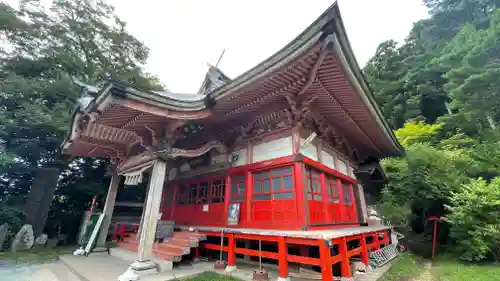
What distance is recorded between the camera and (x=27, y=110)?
10461mm

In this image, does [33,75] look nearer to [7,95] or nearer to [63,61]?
[63,61]

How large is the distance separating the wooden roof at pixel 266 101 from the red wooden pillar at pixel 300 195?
1.55 meters

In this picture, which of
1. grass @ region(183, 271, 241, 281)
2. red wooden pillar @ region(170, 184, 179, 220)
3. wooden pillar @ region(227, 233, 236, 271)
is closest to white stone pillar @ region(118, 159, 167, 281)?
grass @ region(183, 271, 241, 281)

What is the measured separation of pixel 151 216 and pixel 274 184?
3.23 meters

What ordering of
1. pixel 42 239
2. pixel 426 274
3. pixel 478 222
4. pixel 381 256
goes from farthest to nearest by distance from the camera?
pixel 42 239, pixel 478 222, pixel 381 256, pixel 426 274

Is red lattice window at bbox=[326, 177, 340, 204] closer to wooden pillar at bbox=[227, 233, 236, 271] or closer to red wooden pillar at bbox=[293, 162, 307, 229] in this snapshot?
red wooden pillar at bbox=[293, 162, 307, 229]

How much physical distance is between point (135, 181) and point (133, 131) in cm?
148

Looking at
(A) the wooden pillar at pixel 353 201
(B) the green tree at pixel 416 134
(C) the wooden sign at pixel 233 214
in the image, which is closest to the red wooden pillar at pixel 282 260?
(C) the wooden sign at pixel 233 214

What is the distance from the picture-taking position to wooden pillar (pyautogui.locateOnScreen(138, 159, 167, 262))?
5328 mm

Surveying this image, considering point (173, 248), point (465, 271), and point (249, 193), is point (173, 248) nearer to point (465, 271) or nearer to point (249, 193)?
point (249, 193)

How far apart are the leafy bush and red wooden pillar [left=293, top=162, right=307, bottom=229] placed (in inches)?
238

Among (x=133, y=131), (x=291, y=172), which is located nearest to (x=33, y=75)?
(x=133, y=131)

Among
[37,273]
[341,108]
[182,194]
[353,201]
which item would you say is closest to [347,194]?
[353,201]

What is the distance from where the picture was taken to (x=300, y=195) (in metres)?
5.81
